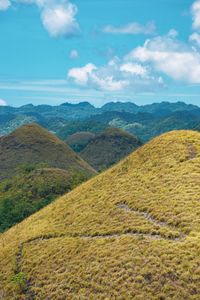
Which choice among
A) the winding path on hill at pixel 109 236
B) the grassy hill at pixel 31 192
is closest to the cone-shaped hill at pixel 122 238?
the winding path on hill at pixel 109 236

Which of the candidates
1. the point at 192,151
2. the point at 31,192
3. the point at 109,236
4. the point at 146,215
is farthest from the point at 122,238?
the point at 31,192

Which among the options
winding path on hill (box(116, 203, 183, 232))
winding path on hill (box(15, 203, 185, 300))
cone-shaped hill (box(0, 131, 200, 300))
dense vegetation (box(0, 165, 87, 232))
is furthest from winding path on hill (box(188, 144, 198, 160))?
dense vegetation (box(0, 165, 87, 232))

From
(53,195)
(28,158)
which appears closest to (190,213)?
(53,195)

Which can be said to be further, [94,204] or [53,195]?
[53,195]

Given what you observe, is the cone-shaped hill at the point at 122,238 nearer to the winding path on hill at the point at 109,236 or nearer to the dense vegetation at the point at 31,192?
the winding path on hill at the point at 109,236

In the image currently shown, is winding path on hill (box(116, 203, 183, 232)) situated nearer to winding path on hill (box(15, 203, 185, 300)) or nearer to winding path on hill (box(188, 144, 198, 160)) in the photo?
winding path on hill (box(15, 203, 185, 300))

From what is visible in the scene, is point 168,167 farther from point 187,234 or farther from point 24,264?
point 24,264

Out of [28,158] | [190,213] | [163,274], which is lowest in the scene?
[28,158]

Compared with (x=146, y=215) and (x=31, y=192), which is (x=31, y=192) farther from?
(x=146, y=215)
